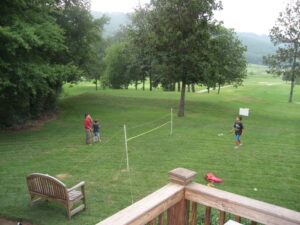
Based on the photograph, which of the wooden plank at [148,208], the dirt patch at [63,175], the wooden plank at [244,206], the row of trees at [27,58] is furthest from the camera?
the row of trees at [27,58]

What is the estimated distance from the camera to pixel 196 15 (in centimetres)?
2042

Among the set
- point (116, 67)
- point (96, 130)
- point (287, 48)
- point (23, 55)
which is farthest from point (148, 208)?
point (116, 67)

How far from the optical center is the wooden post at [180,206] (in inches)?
126

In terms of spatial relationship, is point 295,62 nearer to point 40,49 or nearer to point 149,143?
point 149,143

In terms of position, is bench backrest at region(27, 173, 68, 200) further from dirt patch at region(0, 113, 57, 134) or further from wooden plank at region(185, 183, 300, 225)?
dirt patch at region(0, 113, 57, 134)

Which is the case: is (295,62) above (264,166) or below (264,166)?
above

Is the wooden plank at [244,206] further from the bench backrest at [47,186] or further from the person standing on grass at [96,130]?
the person standing on grass at [96,130]

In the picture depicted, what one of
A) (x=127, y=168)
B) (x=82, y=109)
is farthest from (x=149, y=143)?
(x=82, y=109)

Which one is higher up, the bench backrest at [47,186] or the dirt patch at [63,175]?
the bench backrest at [47,186]

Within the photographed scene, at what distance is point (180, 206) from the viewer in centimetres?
325

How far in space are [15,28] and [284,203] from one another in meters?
→ 14.3

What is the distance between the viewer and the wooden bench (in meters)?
7.20

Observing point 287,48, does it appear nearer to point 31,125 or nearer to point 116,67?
point 31,125

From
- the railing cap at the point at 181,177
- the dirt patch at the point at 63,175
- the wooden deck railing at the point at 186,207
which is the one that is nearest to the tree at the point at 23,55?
the dirt patch at the point at 63,175
